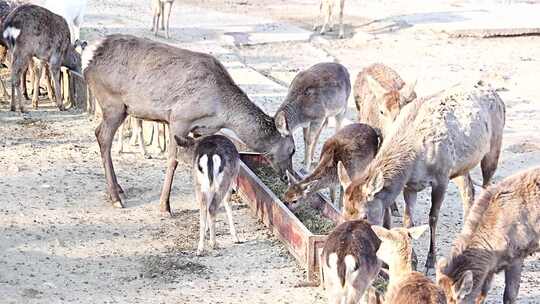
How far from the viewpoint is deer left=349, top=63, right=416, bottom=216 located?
1025 cm

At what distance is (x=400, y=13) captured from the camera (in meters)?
23.5

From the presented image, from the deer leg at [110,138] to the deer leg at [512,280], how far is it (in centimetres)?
447

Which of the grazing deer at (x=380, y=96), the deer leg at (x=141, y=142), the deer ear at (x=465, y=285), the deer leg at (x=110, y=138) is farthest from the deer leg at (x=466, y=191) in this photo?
the deer leg at (x=141, y=142)

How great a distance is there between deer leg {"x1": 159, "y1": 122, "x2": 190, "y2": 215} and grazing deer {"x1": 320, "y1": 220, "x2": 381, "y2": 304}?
127 inches

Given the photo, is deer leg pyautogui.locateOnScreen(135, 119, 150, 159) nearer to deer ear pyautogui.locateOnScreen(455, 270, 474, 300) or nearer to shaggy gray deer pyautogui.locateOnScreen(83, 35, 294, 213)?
shaggy gray deer pyautogui.locateOnScreen(83, 35, 294, 213)

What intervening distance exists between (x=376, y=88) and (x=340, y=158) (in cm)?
181

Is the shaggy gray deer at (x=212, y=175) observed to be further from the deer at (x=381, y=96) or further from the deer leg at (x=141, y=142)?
the deer leg at (x=141, y=142)

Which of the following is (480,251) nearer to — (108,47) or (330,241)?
(330,241)

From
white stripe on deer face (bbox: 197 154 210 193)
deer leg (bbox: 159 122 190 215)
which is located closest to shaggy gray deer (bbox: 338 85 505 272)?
white stripe on deer face (bbox: 197 154 210 193)

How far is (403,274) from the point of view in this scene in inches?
266

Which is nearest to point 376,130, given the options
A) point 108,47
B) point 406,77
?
point 108,47

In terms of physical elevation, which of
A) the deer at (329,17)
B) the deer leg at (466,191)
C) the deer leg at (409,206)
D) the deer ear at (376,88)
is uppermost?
the deer ear at (376,88)

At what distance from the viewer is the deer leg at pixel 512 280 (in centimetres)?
741

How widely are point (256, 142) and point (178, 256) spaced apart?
1.90 m
